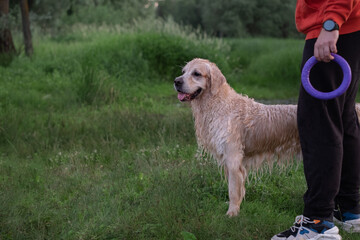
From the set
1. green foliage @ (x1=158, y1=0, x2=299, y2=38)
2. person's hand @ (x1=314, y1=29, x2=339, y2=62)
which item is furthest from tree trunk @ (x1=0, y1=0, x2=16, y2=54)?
green foliage @ (x1=158, y1=0, x2=299, y2=38)

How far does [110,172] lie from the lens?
14.6 ft

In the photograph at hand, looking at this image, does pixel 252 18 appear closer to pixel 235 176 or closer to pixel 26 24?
pixel 26 24

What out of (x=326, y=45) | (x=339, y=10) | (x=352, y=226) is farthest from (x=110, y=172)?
(x=339, y=10)

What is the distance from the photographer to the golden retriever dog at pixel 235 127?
360 cm

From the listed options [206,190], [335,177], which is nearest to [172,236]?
[206,190]

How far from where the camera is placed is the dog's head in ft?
12.5

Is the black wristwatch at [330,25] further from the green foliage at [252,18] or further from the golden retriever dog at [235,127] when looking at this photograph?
the green foliage at [252,18]

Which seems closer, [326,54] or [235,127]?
[326,54]

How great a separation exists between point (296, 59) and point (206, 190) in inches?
387

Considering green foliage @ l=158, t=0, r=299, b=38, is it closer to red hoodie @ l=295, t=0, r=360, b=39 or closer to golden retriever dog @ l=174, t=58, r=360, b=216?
golden retriever dog @ l=174, t=58, r=360, b=216

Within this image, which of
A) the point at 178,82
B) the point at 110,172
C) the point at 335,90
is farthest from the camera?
the point at 110,172

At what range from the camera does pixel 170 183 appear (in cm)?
386

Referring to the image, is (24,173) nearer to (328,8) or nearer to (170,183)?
(170,183)

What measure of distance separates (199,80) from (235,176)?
93 centimetres
